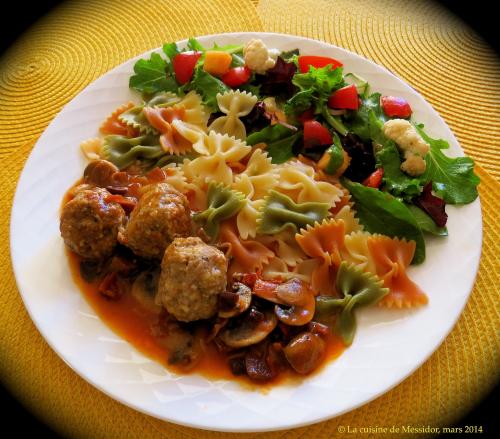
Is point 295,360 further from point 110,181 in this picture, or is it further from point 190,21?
point 190,21

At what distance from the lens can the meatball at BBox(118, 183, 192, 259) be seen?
13.4 ft

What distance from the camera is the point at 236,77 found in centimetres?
558

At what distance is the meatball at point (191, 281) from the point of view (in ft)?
12.3

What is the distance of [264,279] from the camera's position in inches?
170

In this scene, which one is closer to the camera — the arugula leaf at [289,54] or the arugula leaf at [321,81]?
the arugula leaf at [321,81]

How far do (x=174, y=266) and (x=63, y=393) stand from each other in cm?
137

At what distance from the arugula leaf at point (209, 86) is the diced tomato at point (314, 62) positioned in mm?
868

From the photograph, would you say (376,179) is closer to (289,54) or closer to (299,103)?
(299,103)

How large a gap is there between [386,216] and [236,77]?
7.50 ft

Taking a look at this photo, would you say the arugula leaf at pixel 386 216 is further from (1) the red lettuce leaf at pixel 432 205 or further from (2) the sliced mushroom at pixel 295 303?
(2) the sliced mushroom at pixel 295 303

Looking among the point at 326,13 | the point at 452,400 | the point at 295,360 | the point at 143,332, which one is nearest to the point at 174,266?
the point at 143,332

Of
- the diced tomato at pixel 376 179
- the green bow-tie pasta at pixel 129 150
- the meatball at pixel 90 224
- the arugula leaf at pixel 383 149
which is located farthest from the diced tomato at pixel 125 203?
the arugula leaf at pixel 383 149

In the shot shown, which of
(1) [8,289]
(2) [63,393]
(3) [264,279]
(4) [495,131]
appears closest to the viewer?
(2) [63,393]

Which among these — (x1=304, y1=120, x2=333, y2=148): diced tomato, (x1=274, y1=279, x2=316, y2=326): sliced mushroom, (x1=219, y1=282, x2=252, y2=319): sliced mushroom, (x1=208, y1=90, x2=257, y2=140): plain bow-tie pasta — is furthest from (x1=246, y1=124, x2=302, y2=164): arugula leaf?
(x1=219, y1=282, x2=252, y2=319): sliced mushroom
